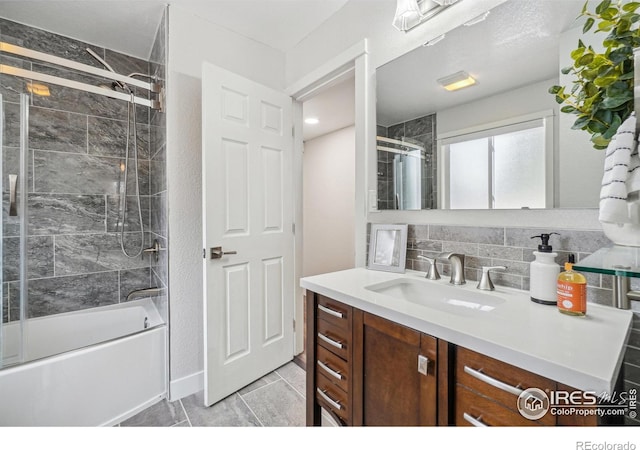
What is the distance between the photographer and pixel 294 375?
2.00 metres

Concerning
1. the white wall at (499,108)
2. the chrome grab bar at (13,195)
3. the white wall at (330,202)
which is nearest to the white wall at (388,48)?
the white wall at (499,108)

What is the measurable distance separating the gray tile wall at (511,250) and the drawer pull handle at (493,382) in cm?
53

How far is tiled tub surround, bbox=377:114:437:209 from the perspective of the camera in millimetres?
1355

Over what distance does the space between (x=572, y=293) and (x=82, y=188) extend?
294 cm

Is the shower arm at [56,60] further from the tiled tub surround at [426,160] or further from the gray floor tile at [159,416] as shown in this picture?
the gray floor tile at [159,416]

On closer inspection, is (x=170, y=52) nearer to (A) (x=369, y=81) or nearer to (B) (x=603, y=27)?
(A) (x=369, y=81)

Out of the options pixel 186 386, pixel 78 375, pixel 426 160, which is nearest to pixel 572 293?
pixel 426 160

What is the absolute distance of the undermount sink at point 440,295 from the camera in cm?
106

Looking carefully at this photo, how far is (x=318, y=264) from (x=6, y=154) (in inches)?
137

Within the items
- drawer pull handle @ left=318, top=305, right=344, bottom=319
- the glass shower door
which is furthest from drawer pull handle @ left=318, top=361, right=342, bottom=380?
the glass shower door

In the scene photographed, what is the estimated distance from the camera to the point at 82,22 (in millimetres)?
1903

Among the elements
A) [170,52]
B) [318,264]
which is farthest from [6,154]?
[318,264]

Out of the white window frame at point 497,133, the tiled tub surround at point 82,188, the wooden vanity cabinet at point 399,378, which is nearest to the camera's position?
the wooden vanity cabinet at point 399,378

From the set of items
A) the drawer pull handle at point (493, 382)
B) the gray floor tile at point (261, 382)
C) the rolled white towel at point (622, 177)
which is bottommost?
the gray floor tile at point (261, 382)
